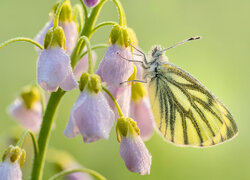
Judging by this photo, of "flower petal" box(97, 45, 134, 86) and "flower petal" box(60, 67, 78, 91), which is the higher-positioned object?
"flower petal" box(97, 45, 134, 86)

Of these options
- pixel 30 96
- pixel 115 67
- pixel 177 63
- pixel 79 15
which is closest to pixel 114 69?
pixel 115 67

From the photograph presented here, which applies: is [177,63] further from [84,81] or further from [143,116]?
[84,81]

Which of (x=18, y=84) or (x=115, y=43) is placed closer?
(x=115, y=43)

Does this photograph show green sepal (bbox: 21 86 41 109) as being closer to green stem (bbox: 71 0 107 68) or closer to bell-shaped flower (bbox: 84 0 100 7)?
green stem (bbox: 71 0 107 68)

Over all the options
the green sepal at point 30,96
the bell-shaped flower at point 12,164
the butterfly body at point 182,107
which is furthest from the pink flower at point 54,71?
the green sepal at point 30,96

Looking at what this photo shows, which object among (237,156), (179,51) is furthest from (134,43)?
(179,51)

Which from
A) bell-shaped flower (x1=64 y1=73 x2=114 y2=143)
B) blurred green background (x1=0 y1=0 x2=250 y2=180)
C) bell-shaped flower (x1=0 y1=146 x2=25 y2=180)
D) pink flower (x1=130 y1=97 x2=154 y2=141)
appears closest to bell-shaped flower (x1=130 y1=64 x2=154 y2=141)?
pink flower (x1=130 y1=97 x2=154 y2=141)

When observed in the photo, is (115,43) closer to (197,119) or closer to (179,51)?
(197,119)
